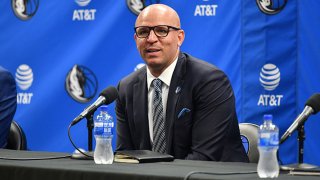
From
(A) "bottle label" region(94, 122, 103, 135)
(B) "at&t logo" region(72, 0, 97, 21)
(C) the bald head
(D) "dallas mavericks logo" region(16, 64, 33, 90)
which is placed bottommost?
(A) "bottle label" region(94, 122, 103, 135)

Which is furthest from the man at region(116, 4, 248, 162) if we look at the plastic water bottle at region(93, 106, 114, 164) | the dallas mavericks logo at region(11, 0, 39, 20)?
the dallas mavericks logo at region(11, 0, 39, 20)

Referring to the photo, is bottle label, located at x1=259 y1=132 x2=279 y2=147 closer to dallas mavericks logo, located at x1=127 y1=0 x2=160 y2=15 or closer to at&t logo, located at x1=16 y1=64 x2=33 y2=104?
dallas mavericks logo, located at x1=127 y1=0 x2=160 y2=15

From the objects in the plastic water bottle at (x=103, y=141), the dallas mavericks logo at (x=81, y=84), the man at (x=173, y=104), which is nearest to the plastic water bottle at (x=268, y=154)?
the plastic water bottle at (x=103, y=141)

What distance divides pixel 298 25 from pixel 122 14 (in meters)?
1.44

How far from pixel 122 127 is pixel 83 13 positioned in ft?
5.62

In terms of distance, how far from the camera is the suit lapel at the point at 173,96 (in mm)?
3617

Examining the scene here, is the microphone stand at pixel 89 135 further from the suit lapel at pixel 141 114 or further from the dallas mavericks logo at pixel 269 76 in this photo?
the dallas mavericks logo at pixel 269 76

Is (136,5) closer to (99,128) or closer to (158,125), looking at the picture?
(158,125)

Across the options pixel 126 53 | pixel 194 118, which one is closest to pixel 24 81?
pixel 126 53

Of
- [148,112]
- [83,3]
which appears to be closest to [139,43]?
[148,112]

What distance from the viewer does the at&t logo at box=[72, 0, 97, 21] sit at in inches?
207

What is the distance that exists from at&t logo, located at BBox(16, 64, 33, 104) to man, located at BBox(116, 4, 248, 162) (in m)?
1.79

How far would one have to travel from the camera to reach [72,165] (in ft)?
9.07

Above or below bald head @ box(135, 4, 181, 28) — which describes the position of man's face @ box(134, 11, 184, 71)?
below
